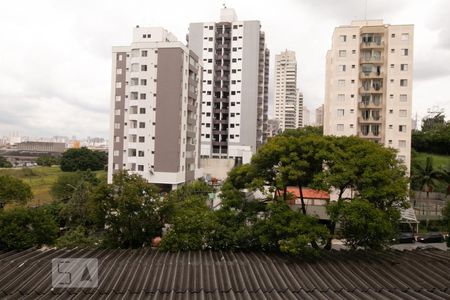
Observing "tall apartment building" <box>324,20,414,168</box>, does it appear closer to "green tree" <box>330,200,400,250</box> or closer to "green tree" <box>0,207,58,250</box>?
"green tree" <box>330,200,400,250</box>

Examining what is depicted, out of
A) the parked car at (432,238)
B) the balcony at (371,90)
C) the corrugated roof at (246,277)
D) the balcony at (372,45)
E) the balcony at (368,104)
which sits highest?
the balcony at (372,45)

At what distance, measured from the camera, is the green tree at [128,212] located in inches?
574

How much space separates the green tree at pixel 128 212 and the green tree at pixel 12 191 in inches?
383

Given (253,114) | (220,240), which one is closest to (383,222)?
(220,240)

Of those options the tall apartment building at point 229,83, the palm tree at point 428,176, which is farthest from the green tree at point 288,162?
the tall apartment building at point 229,83

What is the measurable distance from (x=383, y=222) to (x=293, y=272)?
152 inches

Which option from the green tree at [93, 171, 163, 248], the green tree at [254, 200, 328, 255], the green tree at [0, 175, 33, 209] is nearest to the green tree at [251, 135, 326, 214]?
the green tree at [254, 200, 328, 255]

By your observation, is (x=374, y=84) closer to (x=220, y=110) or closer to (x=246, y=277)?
(x=220, y=110)

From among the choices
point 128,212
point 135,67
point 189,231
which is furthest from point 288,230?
point 135,67

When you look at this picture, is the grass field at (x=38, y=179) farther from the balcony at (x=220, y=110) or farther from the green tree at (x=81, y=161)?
the balcony at (x=220, y=110)

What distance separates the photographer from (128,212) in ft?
47.9

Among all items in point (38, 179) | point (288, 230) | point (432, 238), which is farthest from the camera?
point (38, 179)

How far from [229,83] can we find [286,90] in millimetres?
55586

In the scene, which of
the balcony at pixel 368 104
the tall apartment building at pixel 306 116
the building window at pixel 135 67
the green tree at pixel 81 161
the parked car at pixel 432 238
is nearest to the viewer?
the parked car at pixel 432 238
